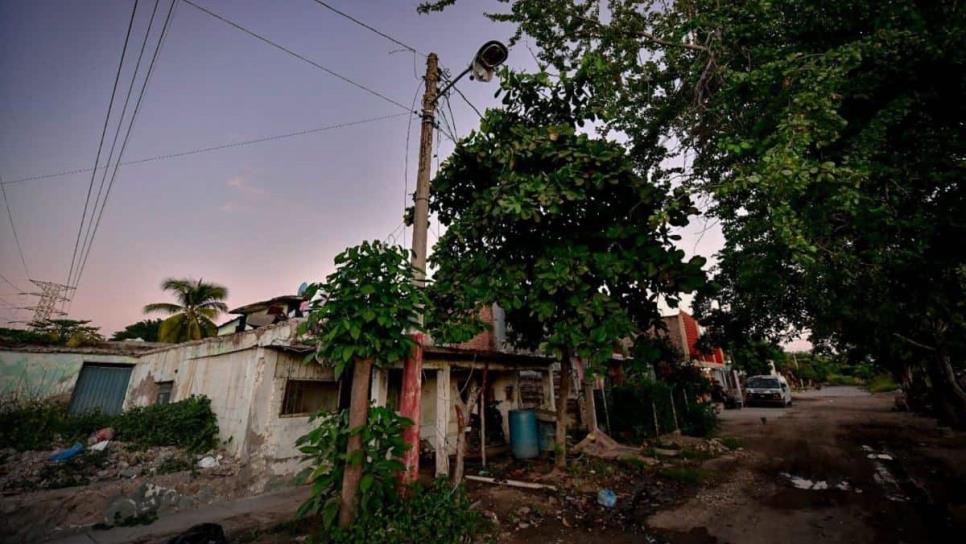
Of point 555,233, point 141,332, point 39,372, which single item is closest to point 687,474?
point 555,233

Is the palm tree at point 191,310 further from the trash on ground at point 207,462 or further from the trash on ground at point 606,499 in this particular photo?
the trash on ground at point 606,499

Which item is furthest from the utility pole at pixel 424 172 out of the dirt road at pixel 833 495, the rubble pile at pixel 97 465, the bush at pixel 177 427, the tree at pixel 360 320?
the bush at pixel 177 427

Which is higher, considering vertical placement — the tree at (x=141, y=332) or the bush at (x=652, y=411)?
the tree at (x=141, y=332)

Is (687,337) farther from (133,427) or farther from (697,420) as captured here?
(133,427)

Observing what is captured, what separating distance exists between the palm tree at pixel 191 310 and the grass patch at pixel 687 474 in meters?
21.3

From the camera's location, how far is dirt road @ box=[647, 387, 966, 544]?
4840 millimetres

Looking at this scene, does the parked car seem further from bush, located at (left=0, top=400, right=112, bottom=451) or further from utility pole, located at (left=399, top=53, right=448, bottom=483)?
bush, located at (left=0, top=400, right=112, bottom=451)

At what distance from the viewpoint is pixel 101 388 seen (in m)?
13.5

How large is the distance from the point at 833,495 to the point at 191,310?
2524 centimetres

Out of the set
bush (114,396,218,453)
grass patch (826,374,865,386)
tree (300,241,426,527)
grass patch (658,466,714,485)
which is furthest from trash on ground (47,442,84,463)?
grass patch (826,374,865,386)

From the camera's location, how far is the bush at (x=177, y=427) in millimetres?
8484

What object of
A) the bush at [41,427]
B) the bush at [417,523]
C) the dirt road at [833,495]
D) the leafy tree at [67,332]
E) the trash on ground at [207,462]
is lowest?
the dirt road at [833,495]

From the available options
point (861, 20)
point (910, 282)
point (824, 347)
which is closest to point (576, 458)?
point (910, 282)

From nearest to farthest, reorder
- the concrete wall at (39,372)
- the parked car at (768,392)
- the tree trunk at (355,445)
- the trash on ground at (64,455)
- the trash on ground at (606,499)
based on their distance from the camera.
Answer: the tree trunk at (355,445) < the trash on ground at (606,499) < the trash on ground at (64,455) < the concrete wall at (39,372) < the parked car at (768,392)
